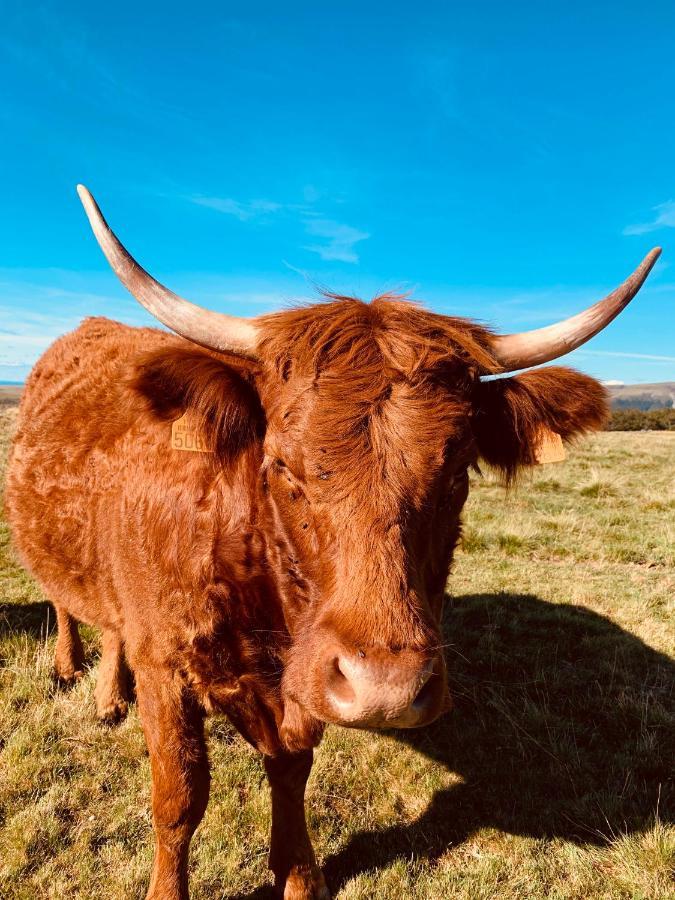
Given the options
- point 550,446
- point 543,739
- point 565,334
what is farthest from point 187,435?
point 543,739

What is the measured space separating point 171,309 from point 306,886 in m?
2.83

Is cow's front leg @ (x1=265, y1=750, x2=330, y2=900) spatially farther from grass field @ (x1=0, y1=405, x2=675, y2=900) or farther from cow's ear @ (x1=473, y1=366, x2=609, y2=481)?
cow's ear @ (x1=473, y1=366, x2=609, y2=481)

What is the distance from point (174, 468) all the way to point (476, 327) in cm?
160

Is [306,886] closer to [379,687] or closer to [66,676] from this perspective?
[379,687]

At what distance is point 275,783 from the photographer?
114 inches

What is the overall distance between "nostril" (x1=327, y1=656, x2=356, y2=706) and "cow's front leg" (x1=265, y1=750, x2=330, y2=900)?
50.1 inches

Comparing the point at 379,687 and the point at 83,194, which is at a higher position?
the point at 83,194

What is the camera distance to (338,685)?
1809 millimetres

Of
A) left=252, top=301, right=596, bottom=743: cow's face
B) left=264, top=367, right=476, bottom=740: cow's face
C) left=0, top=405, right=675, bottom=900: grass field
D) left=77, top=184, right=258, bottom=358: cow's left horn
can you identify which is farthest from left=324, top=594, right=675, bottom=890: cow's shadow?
left=77, top=184, right=258, bottom=358: cow's left horn

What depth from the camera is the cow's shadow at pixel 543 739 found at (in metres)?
3.17

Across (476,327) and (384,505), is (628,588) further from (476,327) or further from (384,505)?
(384,505)

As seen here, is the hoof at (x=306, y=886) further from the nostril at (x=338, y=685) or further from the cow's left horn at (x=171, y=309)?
the cow's left horn at (x=171, y=309)

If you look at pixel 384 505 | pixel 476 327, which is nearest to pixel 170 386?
pixel 384 505

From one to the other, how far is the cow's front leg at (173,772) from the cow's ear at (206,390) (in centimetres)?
116
